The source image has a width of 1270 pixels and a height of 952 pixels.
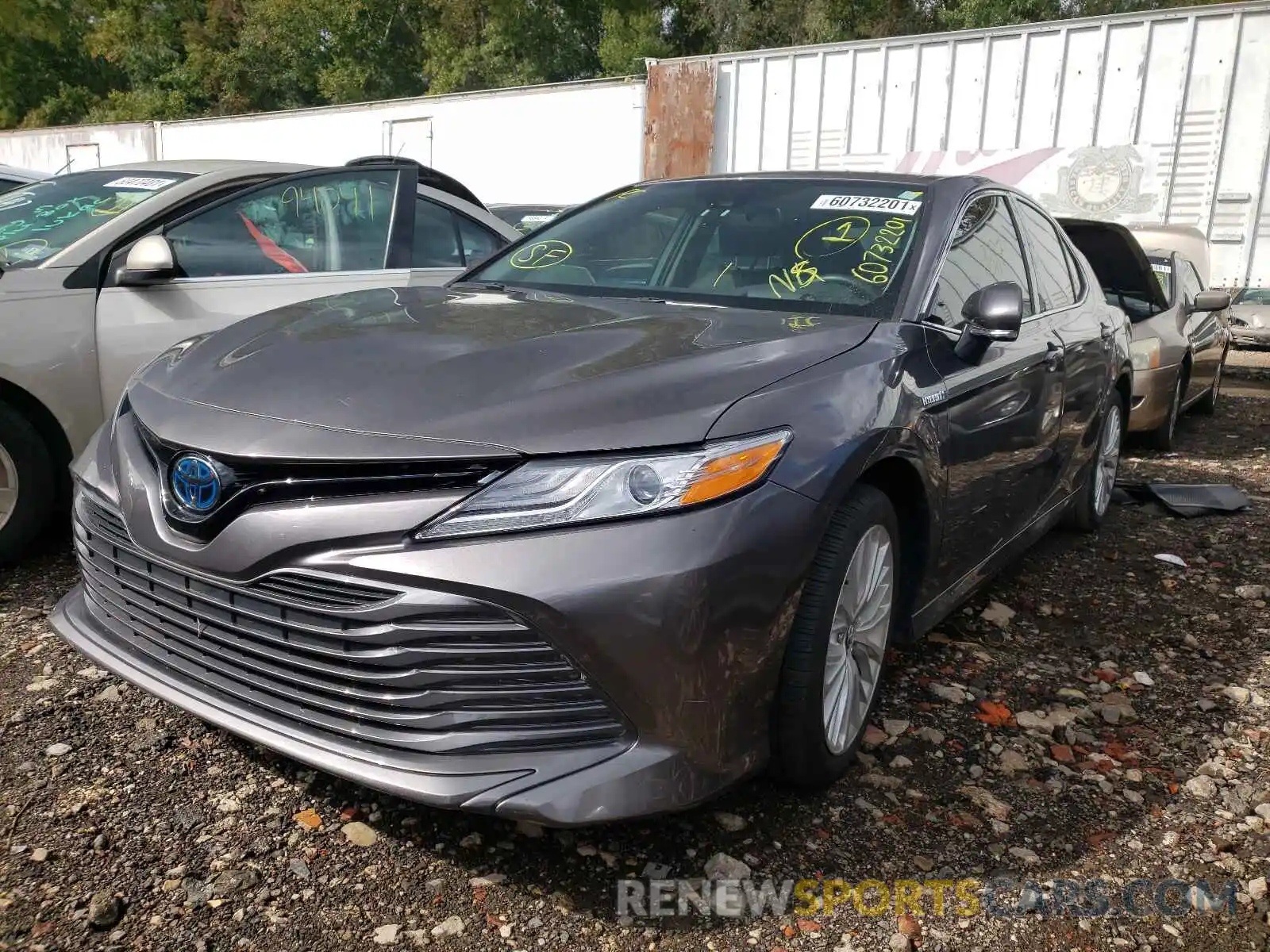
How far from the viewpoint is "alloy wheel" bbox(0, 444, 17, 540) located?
343cm

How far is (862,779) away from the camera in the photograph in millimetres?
2559

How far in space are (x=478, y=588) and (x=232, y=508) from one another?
1.80 feet

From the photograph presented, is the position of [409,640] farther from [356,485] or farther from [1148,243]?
[1148,243]

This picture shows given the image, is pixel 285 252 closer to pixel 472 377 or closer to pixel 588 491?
pixel 472 377

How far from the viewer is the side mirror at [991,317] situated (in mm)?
2695

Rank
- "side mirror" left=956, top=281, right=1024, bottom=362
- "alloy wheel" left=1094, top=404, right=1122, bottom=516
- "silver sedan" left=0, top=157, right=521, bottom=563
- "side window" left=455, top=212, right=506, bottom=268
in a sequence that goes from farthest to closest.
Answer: "side window" left=455, top=212, right=506, bottom=268, "alloy wheel" left=1094, top=404, right=1122, bottom=516, "silver sedan" left=0, top=157, right=521, bottom=563, "side mirror" left=956, top=281, right=1024, bottom=362

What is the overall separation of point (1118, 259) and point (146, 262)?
644 centimetres

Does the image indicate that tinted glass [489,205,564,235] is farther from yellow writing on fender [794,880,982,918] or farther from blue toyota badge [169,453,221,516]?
yellow writing on fender [794,880,982,918]

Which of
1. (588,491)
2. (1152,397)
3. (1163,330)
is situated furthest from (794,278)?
(1163,330)

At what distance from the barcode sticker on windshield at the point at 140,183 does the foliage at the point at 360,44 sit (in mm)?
26850

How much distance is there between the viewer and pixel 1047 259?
4.02 m

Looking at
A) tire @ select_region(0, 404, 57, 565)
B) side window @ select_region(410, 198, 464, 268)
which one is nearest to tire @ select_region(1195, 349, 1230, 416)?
side window @ select_region(410, 198, 464, 268)

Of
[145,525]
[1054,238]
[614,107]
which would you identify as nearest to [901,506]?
[145,525]

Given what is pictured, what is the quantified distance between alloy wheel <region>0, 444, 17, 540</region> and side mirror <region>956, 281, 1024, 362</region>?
10.3 ft
